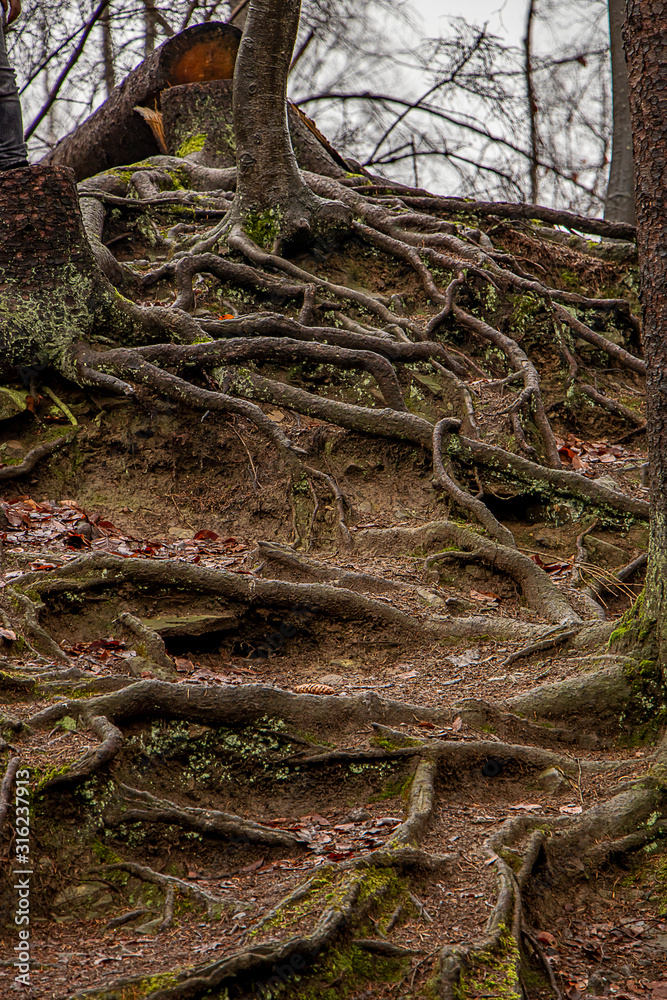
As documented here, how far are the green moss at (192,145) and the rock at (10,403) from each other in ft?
18.2

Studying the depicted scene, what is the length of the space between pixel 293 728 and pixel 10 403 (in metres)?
3.61

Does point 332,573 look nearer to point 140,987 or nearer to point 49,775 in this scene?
point 49,775

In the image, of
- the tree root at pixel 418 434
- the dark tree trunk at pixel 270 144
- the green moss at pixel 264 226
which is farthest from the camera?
the green moss at pixel 264 226

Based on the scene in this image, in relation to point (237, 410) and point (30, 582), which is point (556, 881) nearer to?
point (30, 582)

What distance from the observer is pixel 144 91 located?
35.0ft

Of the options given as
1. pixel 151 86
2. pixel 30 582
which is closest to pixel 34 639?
pixel 30 582

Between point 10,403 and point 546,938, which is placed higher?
point 10,403

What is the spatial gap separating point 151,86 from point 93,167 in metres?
1.41

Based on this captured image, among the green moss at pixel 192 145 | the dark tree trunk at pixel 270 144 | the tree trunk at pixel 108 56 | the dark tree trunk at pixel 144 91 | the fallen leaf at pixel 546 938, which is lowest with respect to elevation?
the fallen leaf at pixel 546 938

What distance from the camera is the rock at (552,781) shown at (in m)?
3.53

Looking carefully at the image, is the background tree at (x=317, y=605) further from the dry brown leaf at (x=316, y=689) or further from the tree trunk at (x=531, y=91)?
the tree trunk at (x=531, y=91)

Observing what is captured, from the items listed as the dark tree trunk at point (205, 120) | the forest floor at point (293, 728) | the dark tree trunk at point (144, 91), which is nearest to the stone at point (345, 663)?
the forest floor at point (293, 728)

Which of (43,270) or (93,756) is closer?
(93,756)

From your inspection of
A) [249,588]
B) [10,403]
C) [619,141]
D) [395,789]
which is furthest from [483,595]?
[619,141]
